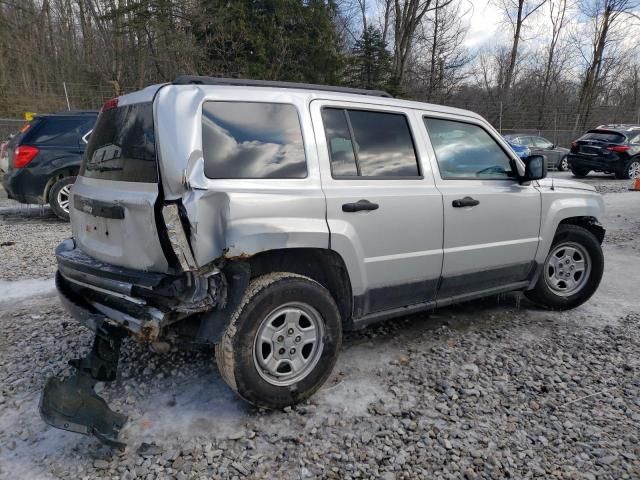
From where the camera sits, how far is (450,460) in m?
2.51

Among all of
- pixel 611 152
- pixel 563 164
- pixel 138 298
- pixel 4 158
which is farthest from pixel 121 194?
pixel 563 164

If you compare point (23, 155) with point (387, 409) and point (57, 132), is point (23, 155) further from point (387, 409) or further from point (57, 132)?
point (387, 409)

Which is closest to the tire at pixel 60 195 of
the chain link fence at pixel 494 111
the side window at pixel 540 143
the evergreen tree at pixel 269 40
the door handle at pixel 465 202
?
the door handle at pixel 465 202

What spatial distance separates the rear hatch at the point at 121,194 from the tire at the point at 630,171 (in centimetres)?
1659

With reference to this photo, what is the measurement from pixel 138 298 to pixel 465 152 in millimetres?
2691

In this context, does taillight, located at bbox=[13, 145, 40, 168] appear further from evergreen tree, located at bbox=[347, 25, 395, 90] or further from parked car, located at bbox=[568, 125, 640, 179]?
evergreen tree, located at bbox=[347, 25, 395, 90]

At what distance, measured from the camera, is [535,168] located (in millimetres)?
3920

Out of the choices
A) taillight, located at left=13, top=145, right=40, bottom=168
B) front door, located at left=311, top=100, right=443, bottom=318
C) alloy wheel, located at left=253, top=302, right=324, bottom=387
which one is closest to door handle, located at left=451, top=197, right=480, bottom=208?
front door, located at left=311, top=100, right=443, bottom=318

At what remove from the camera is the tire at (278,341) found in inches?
105

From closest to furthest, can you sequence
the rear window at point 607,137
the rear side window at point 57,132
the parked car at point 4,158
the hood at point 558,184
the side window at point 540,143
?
the hood at point 558,184 → the rear side window at point 57,132 → the parked car at point 4,158 → the rear window at point 607,137 → the side window at point 540,143

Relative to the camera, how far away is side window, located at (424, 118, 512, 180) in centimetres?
368

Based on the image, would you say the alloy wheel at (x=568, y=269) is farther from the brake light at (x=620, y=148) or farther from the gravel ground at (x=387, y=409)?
the brake light at (x=620, y=148)

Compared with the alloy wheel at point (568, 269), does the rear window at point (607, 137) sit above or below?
above

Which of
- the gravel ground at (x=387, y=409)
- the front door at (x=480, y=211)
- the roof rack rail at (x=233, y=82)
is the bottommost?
the gravel ground at (x=387, y=409)
